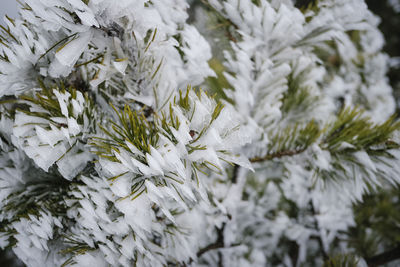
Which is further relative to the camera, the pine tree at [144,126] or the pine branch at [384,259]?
the pine branch at [384,259]

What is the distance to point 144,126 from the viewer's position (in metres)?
0.34

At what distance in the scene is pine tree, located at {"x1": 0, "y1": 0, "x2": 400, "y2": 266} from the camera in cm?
31

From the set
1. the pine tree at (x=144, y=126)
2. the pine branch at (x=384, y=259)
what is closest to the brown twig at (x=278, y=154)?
the pine tree at (x=144, y=126)

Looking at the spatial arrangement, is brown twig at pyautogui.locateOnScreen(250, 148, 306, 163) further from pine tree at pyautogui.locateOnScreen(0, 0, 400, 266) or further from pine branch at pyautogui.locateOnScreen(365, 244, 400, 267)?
pine branch at pyautogui.locateOnScreen(365, 244, 400, 267)

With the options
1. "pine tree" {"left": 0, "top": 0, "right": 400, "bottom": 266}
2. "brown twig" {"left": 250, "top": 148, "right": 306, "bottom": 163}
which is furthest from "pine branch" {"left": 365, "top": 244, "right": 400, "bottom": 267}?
"brown twig" {"left": 250, "top": 148, "right": 306, "bottom": 163}

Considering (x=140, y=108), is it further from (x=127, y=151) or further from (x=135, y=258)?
(x=135, y=258)

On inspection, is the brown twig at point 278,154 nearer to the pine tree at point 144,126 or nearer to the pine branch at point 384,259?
the pine tree at point 144,126

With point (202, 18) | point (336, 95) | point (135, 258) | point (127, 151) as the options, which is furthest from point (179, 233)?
point (336, 95)

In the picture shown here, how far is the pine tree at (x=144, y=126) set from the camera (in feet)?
1.03

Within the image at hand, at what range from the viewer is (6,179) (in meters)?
0.45

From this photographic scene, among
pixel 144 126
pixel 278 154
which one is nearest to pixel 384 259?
pixel 278 154

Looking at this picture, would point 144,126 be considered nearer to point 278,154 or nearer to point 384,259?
point 278,154

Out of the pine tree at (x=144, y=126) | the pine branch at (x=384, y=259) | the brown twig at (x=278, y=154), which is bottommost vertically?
the pine branch at (x=384, y=259)

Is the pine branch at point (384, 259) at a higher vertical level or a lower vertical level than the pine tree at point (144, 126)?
lower
